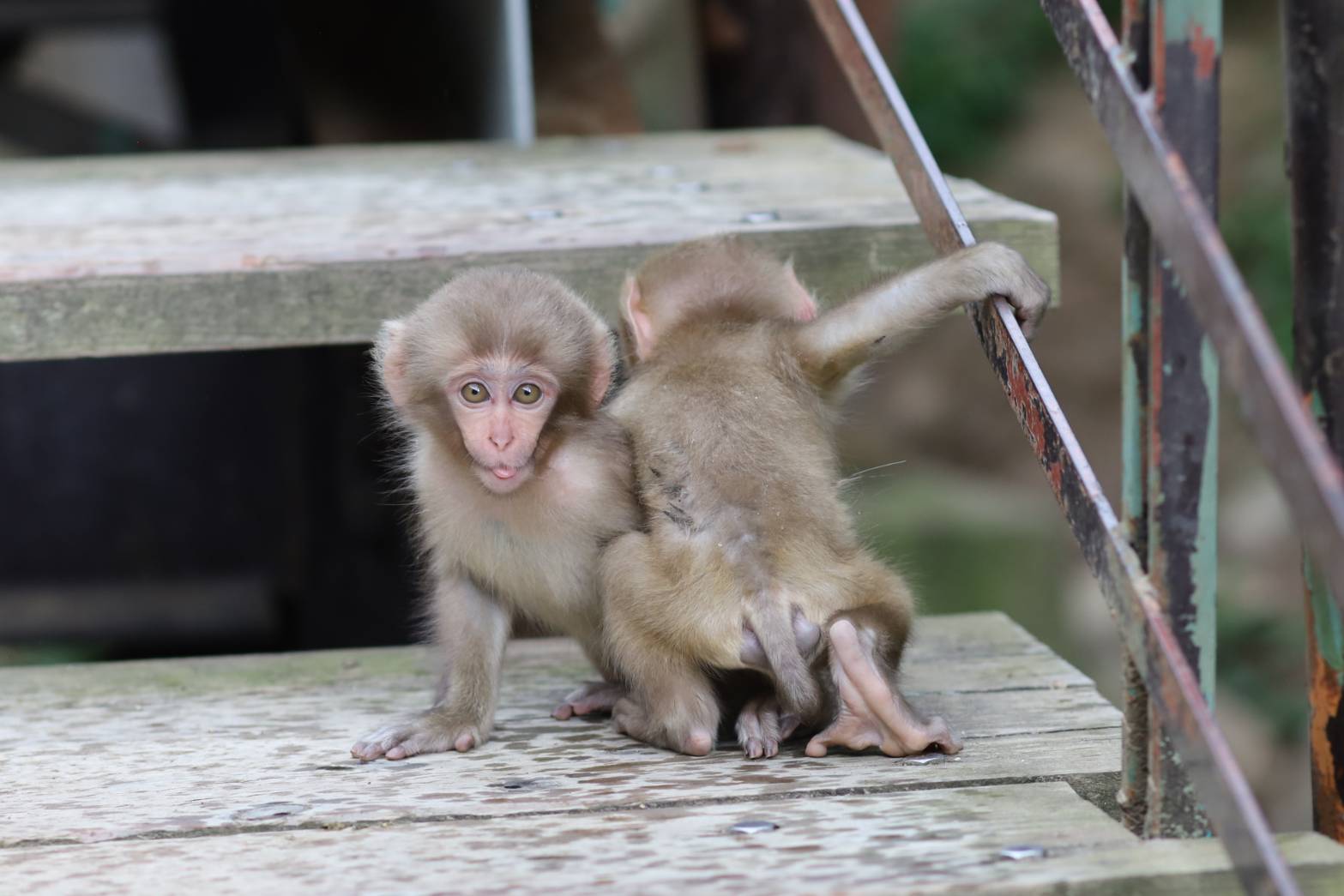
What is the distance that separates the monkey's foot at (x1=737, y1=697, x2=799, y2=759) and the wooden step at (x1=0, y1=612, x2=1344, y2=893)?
28mm

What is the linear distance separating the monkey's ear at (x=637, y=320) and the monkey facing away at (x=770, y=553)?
0.13 meters

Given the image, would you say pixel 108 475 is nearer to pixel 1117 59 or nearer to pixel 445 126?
pixel 445 126

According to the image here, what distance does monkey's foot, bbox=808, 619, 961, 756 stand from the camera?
2.19 metres

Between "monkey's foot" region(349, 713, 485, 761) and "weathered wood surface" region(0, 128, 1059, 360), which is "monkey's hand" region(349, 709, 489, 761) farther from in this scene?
"weathered wood surface" region(0, 128, 1059, 360)

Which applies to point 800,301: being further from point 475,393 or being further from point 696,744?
point 696,744

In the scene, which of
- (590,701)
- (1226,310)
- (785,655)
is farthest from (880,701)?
(1226,310)

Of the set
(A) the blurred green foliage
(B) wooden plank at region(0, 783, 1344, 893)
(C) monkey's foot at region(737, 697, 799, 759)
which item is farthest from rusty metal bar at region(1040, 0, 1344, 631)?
(A) the blurred green foliage

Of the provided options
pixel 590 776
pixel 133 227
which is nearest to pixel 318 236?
pixel 133 227

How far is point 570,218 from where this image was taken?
337 centimetres

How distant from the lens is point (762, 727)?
2.33 meters

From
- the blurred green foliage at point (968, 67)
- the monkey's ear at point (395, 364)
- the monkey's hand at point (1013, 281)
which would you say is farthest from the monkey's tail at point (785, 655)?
the blurred green foliage at point (968, 67)

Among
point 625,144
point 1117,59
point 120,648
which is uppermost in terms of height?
point 625,144

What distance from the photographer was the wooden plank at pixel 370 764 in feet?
6.87

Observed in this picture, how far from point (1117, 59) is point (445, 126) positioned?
4.65 metres
